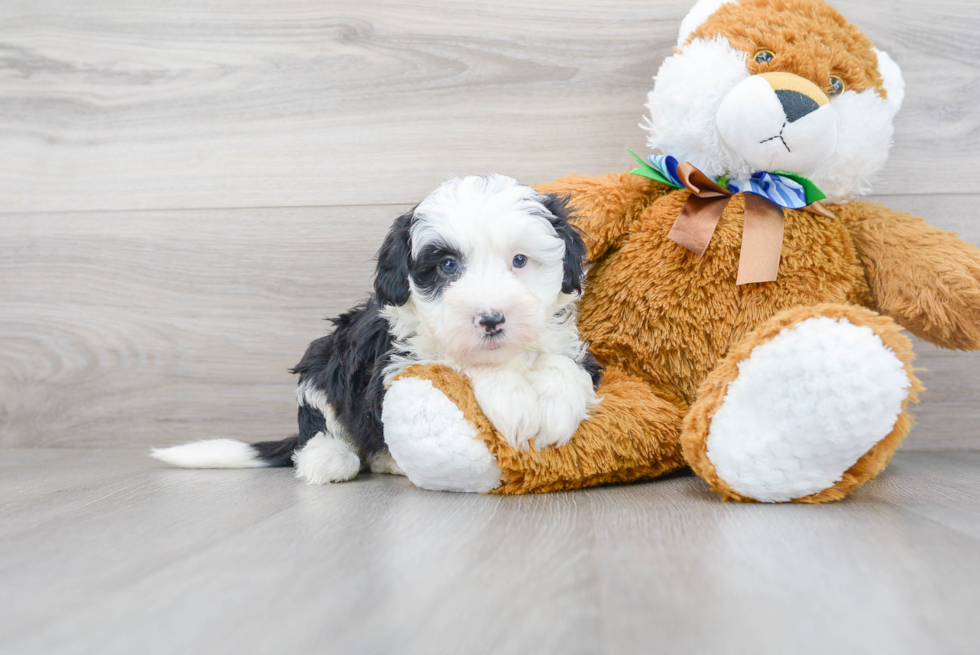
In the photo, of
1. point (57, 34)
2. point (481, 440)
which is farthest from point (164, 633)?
point (57, 34)

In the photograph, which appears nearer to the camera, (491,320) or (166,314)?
(491,320)

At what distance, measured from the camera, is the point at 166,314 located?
1831 mm

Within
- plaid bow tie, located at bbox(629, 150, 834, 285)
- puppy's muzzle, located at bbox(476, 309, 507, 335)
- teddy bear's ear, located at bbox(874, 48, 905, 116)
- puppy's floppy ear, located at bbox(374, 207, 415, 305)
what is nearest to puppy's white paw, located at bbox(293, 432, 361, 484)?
A: puppy's floppy ear, located at bbox(374, 207, 415, 305)

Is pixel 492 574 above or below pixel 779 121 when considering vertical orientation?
below

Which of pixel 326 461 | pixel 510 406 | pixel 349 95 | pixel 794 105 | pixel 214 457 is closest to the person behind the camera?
pixel 510 406

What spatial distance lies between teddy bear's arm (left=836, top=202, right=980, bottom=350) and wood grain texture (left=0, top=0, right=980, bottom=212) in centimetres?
40

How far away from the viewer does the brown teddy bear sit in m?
1.12

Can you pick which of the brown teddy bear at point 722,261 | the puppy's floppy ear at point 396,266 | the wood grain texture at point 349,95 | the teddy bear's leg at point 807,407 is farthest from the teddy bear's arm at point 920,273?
the puppy's floppy ear at point 396,266

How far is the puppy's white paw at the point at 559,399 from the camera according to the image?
1.12 metres

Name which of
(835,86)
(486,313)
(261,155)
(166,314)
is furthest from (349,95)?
(835,86)

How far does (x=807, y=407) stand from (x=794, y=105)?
546 millimetres

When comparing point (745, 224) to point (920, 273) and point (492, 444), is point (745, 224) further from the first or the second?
point (492, 444)

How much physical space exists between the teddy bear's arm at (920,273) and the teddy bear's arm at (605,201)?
0.37 meters

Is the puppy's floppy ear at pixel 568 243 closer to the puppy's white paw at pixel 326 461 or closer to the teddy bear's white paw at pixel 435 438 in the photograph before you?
the teddy bear's white paw at pixel 435 438
